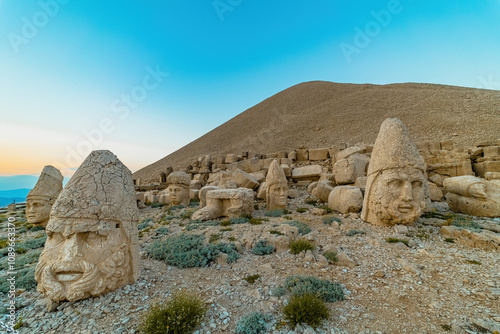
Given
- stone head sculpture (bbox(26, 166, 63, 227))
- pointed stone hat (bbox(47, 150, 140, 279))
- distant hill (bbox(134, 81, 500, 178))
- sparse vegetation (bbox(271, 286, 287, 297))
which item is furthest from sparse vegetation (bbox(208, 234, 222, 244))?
distant hill (bbox(134, 81, 500, 178))

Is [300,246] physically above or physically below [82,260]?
below

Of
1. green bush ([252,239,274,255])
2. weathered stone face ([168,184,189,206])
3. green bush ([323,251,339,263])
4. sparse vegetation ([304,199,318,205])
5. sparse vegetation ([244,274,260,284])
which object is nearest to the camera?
sparse vegetation ([244,274,260,284])

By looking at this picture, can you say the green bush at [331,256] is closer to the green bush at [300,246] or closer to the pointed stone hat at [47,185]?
the green bush at [300,246]

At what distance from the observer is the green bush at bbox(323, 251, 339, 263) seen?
4.41m

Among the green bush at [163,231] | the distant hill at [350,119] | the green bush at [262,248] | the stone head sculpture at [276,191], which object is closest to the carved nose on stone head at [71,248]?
the green bush at [262,248]

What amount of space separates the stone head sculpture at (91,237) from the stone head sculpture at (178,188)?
7681mm

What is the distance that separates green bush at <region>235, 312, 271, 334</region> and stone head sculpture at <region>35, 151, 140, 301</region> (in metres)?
1.99

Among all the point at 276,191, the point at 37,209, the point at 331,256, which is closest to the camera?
the point at 331,256

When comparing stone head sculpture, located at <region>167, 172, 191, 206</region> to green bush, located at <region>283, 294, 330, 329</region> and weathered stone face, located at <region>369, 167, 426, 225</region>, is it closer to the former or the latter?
weathered stone face, located at <region>369, 167, 426, 225</region>

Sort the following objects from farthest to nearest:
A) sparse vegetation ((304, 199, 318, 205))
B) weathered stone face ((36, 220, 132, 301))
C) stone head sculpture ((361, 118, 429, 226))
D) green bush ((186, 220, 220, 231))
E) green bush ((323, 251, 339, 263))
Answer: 1. sparse vegetation ((304, 199, 318, 205))
2. green bush ((186, 220, 220, 231))
3. stone head sculpture ((361, 118, 429, 226))
4. green bush ((323, 251, 339, 263))
5. weathered stone face ((36, 220, 132, 301))

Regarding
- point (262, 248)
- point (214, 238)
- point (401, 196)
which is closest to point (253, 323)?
point (262, 248)

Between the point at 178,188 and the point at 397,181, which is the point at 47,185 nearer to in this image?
the point at 178,188

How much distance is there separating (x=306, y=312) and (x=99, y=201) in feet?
11.0

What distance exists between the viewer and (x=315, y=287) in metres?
3.38
